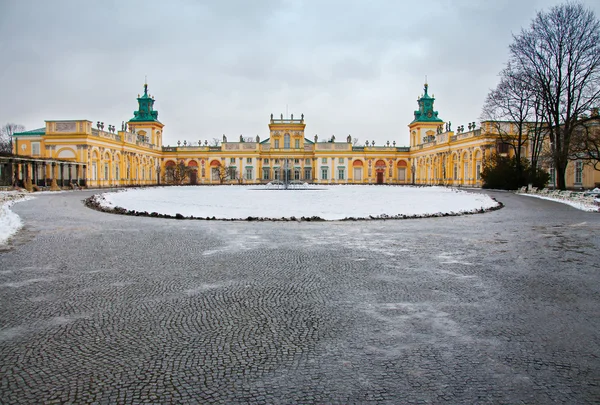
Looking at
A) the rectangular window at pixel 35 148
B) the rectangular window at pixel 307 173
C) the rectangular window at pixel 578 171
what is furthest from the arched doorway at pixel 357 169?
the rectangular window at pixel 35 148

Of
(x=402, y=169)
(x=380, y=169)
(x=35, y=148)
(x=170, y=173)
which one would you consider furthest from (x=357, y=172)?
(x=35, y=148)

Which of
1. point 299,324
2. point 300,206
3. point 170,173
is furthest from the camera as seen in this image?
point 170,173

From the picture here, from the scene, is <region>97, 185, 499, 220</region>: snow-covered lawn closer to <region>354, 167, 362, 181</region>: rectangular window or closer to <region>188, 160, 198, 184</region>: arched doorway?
<region>188, 160, 198, 184</region>: arched doorway

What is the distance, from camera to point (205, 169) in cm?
8069

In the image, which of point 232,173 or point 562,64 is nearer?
point 562,64

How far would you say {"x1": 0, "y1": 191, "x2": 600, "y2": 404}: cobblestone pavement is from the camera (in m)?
2.96

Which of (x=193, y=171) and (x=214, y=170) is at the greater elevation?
(x=214, y=170)

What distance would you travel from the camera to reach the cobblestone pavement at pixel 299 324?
2.96 m

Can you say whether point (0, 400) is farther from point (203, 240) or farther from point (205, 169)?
point (205, 169)

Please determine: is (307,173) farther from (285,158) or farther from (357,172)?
(357,172)

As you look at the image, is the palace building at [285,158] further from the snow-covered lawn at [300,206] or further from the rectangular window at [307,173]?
the snow-covered lawn at [300,206]

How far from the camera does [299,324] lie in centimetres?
413

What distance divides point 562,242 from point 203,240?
7.90 metres

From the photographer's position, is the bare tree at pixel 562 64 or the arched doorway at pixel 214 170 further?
the arched doorway at pixel 214 170
